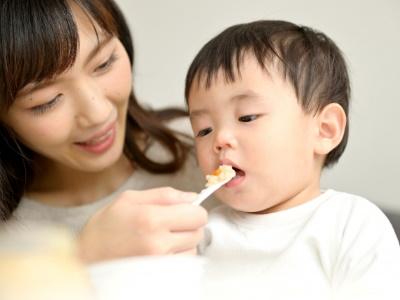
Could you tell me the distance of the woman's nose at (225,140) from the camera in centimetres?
88

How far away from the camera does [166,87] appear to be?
5.97 ft

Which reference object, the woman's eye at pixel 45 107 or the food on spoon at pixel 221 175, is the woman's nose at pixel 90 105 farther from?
the food on spoon at pixel 221 175

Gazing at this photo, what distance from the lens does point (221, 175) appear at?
0.86 m

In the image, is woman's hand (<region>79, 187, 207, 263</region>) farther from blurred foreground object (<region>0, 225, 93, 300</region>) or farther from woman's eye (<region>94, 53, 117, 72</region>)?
woman's eye (<region>94, 53, 117, 72</region>)

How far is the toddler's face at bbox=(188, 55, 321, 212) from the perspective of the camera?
0.88 metres

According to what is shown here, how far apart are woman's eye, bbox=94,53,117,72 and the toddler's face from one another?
20cm

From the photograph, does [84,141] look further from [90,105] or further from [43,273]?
[43,273]

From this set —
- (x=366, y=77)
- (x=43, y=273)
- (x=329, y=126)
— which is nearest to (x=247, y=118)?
(x=329, y=126)

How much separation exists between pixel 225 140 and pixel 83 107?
279mm

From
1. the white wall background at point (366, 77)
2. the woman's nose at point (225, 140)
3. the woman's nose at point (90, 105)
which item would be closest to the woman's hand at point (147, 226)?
the woman's nose at point (225, 140)

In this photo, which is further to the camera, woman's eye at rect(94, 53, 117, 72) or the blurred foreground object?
woman's eye at rect(94, 53, 117, 72)

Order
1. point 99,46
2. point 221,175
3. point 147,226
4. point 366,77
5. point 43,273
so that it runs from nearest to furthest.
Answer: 1. point 43,273
2. point 147,226
3. point 221,175
4. point 99,46
5. point 366,77

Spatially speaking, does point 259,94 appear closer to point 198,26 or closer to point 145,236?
point 145,236

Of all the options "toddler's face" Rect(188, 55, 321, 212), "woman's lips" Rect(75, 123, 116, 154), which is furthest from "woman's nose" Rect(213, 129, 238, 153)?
"woman's lips" Rect(75, 123, 116, 154)
